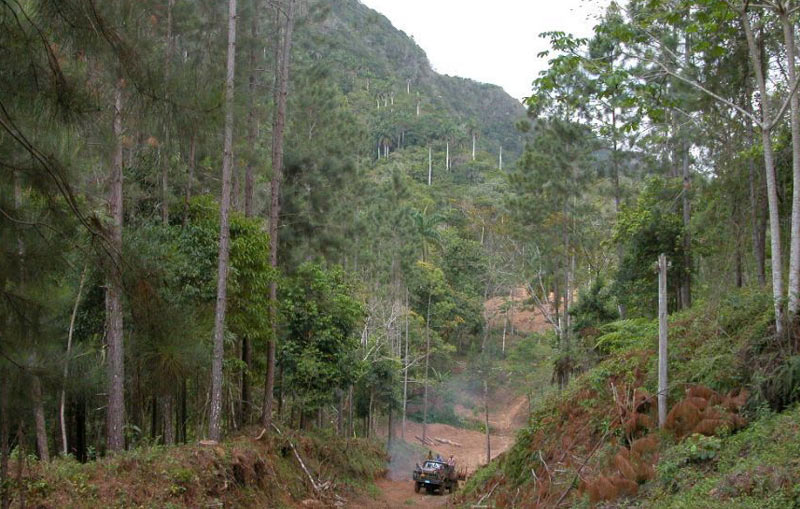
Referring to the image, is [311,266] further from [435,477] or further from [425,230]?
[425,230]

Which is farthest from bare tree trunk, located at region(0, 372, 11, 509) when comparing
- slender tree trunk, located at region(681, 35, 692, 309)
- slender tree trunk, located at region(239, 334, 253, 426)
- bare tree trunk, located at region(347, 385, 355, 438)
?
bare tree trunk, located at region(347, 385, 355, 438)

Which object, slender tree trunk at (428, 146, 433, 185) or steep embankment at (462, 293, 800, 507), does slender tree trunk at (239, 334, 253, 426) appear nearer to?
steep embankment at (462, 293, 800, 507)

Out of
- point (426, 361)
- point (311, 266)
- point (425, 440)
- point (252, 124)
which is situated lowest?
point (425, 440)

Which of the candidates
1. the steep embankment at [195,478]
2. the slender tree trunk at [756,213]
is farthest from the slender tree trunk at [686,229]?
the steep embankment at [195,478]

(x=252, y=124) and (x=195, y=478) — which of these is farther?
(x=252, y=124)

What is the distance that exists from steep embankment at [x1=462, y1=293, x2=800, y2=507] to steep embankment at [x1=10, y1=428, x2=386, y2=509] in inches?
203

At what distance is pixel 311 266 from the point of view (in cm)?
2136

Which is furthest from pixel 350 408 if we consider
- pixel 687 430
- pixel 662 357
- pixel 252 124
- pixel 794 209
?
pixel 794 209

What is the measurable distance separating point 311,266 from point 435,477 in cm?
902

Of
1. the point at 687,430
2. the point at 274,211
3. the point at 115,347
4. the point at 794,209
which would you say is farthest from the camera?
the point at 274,211

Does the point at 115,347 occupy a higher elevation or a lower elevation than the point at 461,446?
higher

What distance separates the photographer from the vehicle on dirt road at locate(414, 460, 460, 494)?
2425 centimetres

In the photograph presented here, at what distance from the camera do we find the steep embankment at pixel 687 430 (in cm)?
753

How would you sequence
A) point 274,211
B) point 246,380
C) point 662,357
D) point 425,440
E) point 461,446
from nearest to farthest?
point 662,357
point 274,211
point 246,380
point 425,440
point 461,446
